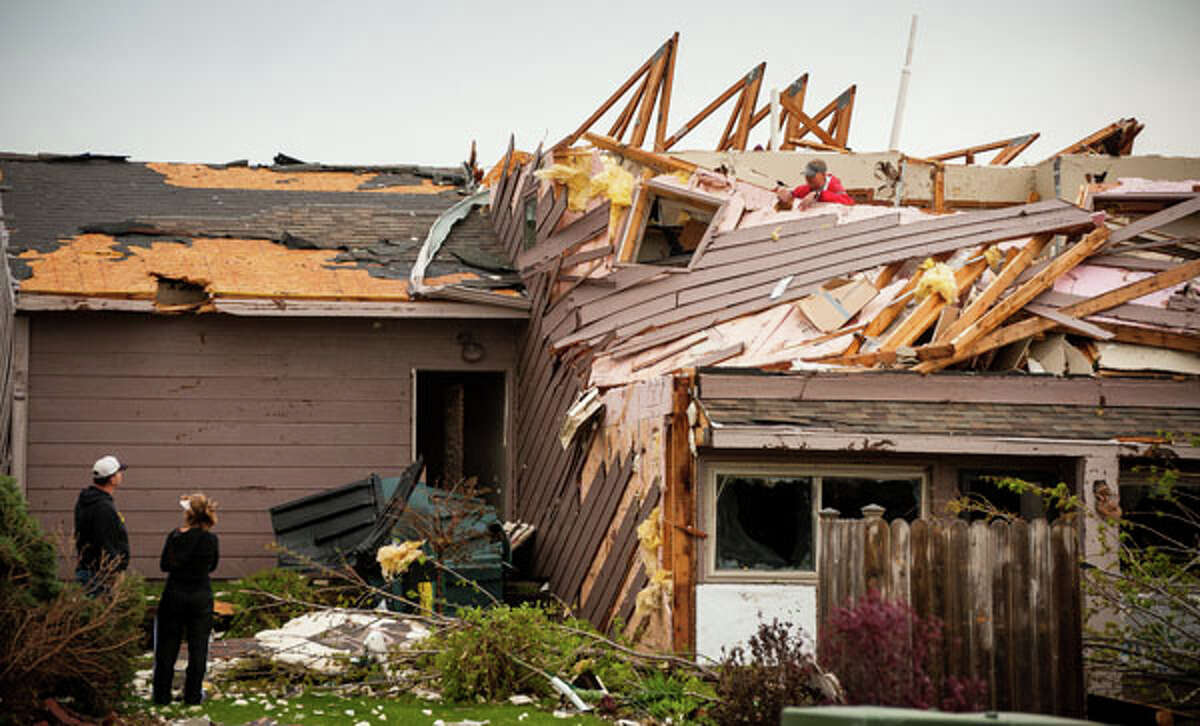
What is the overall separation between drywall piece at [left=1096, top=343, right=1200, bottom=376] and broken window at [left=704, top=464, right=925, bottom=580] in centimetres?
174

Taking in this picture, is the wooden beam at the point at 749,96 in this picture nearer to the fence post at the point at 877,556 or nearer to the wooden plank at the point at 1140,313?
the wooden plank at the point at 1140,313

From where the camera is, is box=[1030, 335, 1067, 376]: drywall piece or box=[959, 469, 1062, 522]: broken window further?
box=[1030, 335, 1067, 376]: drywall piece

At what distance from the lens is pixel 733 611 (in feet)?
34.0

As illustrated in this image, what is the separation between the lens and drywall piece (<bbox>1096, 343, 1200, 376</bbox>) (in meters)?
10.9

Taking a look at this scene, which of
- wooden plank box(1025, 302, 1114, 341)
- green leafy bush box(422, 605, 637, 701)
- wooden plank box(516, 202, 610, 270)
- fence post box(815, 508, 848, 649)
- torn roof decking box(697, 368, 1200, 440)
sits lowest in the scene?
green leafy bush box(422, 605, 637, 701)

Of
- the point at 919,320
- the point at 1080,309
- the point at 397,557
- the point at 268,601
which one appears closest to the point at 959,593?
the point at 919,320

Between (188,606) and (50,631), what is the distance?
1.84m

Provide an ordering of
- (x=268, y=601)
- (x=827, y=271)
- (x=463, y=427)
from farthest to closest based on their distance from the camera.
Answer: (x=463, y=427) → (x=268, y=601) → (x=827, y=271)

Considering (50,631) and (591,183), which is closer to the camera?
(50,631)

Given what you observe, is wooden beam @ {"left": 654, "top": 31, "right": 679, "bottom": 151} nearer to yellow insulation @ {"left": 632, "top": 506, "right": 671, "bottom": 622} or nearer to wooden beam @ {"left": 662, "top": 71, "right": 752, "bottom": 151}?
wooden beam @ {"left": 662, "top": 71, "right": 752, "bottom": 151}

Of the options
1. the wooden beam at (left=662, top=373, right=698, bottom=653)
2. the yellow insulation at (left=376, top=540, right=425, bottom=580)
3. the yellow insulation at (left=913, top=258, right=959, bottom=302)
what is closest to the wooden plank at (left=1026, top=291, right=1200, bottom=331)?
the yellow insulation at (left=913, top=258, right=959, bottom=302)

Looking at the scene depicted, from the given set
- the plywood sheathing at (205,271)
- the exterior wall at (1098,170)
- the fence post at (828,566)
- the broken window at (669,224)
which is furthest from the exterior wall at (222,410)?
the fence post at (828,566)

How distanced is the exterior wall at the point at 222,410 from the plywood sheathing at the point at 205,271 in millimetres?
480

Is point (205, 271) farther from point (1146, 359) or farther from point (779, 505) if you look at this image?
point (1146, 359)
